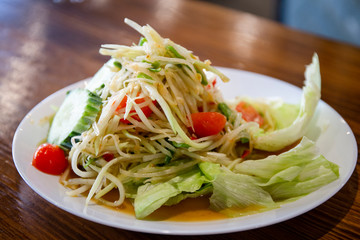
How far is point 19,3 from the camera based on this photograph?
5.36 m

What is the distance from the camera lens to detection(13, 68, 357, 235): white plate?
1.72 m

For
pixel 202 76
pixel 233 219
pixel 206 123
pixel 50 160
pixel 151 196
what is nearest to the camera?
pixel 233 219

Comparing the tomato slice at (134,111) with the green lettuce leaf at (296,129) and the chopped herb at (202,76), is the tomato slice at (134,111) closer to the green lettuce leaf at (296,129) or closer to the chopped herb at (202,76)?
the chopped herb at (202,76)

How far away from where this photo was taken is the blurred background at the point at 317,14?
20.1ft

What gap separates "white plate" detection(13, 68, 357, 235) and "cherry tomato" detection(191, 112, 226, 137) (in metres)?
0.63

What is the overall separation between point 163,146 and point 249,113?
0.95m

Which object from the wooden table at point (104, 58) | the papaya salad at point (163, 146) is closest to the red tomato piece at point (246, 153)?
the papaya salad at point (163, 146)

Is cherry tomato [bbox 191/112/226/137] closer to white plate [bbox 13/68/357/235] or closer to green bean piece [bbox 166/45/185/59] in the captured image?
green bean piece [bbox 166/45/185/59]

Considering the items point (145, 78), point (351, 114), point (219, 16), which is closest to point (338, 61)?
point (351, 114)

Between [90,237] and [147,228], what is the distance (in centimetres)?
35

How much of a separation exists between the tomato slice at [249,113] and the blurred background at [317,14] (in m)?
3.20

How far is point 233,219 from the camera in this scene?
1821 millimetres

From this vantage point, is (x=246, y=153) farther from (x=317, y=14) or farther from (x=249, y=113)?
(x=317, y=14)

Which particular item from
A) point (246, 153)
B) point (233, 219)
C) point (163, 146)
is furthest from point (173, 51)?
point (233, 219)
